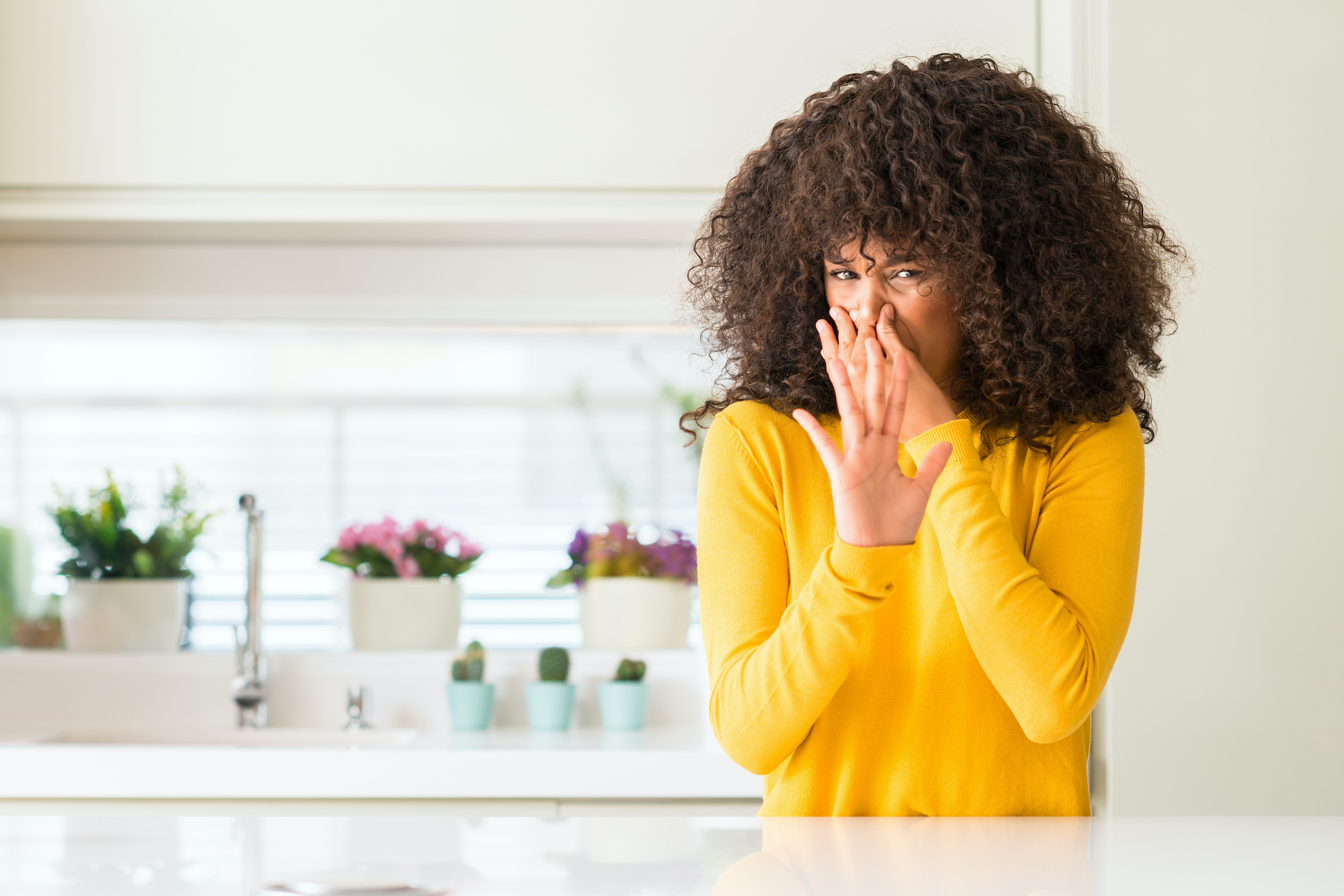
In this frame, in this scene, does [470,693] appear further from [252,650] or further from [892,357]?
[892,357]

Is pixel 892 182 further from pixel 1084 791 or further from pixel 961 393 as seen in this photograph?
pixel 1084 791

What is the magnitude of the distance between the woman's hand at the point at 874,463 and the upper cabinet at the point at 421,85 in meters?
1.05

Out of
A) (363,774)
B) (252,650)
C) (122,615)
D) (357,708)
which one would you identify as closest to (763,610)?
(363,774)

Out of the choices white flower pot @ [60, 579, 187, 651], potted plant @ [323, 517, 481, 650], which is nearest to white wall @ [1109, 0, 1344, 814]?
potted plant @ [323, 517, 481, 650]

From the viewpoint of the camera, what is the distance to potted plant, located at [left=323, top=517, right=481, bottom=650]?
2.24m

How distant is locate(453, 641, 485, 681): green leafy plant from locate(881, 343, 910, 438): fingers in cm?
132

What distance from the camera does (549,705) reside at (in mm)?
2078

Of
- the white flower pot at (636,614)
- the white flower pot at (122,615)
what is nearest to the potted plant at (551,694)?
the white flower pot at (636,614)

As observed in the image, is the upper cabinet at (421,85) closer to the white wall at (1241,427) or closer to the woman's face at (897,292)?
the white wall at (1241,427)

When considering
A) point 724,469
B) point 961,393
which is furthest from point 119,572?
point 961,393

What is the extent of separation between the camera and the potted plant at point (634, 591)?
2.25m

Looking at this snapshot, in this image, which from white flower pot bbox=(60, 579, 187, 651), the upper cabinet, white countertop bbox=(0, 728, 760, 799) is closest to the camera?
white countertop bbox=(0, 728, 760, 799)

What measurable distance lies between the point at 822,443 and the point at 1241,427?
1104mm

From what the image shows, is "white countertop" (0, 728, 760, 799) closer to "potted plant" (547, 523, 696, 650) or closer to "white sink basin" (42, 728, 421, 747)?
"white sink basin" (42, 728, 421, 747)
